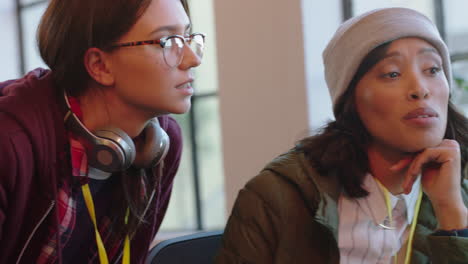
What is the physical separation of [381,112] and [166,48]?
1.82ft

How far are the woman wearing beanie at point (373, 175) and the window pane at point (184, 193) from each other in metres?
3.25

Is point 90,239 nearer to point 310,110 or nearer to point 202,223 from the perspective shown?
point 310,110

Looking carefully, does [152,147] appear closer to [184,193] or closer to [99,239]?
[99,239]

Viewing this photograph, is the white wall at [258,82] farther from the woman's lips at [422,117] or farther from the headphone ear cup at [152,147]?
the woman's lips at [422,117]

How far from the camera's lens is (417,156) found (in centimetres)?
159

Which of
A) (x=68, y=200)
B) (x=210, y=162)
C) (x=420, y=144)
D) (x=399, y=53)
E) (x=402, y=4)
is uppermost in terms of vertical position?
(x=402, y=4)

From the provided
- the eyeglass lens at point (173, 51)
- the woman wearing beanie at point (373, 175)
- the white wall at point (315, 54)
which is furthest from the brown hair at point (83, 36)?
the white wall at point (315, 54)

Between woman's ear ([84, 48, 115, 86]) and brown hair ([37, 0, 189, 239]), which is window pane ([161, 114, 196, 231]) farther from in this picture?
woman's ear ([84, 48, 115, 86])

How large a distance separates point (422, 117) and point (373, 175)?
0.77 feet

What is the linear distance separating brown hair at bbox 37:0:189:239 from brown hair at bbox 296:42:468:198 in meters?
0.49

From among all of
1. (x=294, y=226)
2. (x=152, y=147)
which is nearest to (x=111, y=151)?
(x=152, y=147)

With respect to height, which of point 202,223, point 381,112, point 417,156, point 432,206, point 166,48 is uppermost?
point 166,48

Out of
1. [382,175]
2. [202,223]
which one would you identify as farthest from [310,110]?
[202,223]

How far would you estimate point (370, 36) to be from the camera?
158 cm
